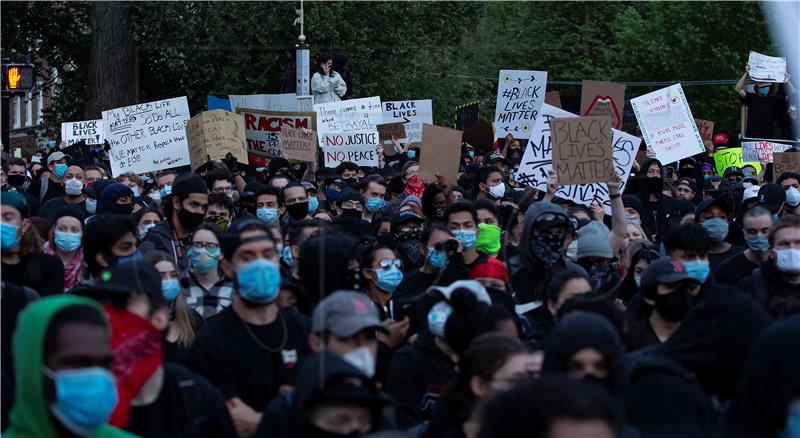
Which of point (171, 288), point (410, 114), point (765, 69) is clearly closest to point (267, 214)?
point (171, 288)

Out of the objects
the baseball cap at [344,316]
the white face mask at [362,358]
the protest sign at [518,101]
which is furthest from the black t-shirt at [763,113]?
the white face mask at [362,358]

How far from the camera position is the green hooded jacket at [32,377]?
12.7ft

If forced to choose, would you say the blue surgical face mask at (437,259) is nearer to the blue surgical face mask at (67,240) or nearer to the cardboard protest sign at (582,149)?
the blue surgical face mask at (67,240)

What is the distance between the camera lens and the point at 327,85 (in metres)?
17.6

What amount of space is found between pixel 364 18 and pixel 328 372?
22801 millimetres

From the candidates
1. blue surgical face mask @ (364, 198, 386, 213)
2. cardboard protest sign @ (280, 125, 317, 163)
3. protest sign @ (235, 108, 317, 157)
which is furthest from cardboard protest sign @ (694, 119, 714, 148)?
blue surgical face mask @ (364, 198, 386, 213)

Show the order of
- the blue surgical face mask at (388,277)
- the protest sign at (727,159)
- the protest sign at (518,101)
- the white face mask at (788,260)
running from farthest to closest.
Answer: the protest sign at (727,159) < the protest sign at (518,101) < the white face mask at (788,260) < the blue surgical face mask at (388,277)

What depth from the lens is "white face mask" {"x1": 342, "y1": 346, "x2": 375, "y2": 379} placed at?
16.4 feet

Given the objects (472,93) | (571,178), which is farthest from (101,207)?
(472,93)

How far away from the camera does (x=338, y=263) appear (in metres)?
7.33

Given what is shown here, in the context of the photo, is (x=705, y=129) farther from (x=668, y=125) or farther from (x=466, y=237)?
(x=466, y=237)

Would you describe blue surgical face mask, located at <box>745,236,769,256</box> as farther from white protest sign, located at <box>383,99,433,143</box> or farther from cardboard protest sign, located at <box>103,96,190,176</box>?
white protest sign, located at <box>383,99,433,143</box>

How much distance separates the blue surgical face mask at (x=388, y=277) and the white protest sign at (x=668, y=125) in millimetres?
7557

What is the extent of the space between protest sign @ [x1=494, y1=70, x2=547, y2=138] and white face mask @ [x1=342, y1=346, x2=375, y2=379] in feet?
37.0
